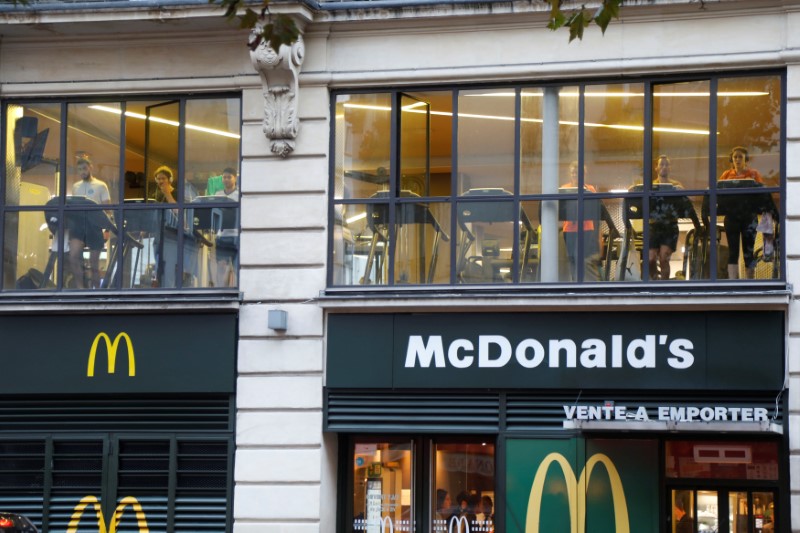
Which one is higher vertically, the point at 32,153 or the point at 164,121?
the point at 164,121

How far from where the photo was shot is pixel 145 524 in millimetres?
16672

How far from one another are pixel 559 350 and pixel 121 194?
6614mm

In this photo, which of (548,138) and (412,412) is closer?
(412,412)

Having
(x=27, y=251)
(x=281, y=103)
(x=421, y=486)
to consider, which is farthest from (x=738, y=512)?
(x=27, y=251)

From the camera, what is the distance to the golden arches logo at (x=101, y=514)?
54.7 feet

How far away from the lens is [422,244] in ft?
54.6

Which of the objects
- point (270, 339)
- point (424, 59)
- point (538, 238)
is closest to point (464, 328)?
point (538, 238)

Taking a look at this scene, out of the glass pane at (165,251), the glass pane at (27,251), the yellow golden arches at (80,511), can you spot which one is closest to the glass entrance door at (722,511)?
the glass pane at (165,251)

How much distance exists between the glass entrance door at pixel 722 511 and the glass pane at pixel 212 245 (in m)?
6.77

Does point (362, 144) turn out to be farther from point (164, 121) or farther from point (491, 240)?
point (164, 121)

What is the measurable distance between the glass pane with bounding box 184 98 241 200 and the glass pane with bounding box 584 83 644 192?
4.92 meters

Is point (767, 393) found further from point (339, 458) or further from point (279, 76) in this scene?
point (279, 76)

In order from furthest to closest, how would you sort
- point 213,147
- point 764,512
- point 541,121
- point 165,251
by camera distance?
point 213,147
point 165,251
point 541,121
point 764,512

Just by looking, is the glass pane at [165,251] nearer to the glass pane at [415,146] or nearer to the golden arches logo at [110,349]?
the golden arches logo at [110,349]
